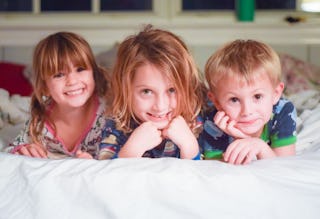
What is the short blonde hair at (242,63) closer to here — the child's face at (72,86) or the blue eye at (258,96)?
the blue eye at (258,96)

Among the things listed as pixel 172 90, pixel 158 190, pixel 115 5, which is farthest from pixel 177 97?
pixel 115 5

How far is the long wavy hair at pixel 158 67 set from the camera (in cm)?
112

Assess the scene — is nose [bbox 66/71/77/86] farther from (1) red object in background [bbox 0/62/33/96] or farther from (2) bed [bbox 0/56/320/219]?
(1) red object in background [bbox 0/62/33/96]

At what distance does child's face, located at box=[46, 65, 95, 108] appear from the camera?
1291mm

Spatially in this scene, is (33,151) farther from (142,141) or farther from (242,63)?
(242,63)

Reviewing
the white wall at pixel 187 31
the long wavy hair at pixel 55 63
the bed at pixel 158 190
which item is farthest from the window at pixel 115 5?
the bed at pixel 158 190

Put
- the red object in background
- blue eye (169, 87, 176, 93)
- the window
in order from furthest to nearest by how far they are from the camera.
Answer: the window → the red object in background → blue eye (169, 87, 176, 93)

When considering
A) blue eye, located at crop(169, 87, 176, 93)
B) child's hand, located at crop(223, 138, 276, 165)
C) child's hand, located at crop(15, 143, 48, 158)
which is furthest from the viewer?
child's hand, located at crop(15, 143, 48, 158)

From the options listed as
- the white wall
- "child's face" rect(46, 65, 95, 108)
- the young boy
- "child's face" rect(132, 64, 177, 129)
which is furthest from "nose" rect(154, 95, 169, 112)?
the white wall

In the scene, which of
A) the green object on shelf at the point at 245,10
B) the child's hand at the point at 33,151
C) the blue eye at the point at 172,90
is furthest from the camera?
the green object on shelf at the point at 245,10

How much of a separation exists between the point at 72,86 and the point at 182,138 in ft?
1.17

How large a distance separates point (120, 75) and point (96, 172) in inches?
13.2

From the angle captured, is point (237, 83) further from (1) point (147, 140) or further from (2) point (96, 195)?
(2) point (96, 195)

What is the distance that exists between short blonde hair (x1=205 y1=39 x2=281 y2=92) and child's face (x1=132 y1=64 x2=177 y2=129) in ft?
0.36
